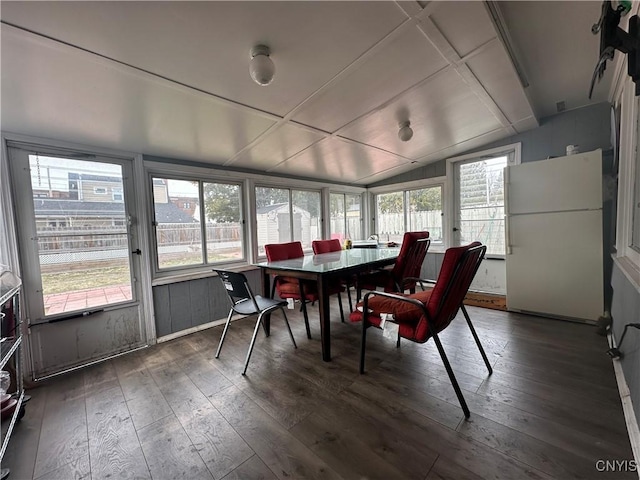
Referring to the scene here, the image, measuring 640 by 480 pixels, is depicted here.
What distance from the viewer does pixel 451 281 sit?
4.83ft

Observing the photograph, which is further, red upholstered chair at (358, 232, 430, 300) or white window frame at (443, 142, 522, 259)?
white window frame at (443, 142, 522, 259)

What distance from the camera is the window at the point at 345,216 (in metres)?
4.85

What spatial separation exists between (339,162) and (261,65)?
240 centimetres

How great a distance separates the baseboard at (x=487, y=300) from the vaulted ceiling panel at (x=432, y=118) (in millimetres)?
2118

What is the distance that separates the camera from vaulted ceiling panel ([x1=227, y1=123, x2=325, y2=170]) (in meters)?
2.59

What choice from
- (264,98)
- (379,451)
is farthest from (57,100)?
(379,451)

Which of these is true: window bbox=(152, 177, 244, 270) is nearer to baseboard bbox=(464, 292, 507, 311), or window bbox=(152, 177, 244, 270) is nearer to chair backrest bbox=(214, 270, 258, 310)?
chair backrest bbox=(214, 270, 258, 310)

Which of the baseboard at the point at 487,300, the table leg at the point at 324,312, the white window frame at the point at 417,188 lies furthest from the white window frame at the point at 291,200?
the baseboard at the point at 487,300

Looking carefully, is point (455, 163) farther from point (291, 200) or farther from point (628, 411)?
point (628, 411)

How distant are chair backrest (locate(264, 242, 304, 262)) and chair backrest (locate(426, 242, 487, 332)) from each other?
1867 mm

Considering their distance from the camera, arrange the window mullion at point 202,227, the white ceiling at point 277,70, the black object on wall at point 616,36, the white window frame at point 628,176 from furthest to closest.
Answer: the window mullion at point 202,227 → the white window frame at point 628,176 → the white ceiling at point 277,70 → the black object on wall at point 616,36

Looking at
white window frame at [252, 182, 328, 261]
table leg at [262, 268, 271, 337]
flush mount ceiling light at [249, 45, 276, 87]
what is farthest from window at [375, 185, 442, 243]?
flush mount ceiling light at [249, 45, 276, 87]

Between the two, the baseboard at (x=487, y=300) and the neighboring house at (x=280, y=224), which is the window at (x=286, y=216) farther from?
the baseboard at (x=487, y=300)

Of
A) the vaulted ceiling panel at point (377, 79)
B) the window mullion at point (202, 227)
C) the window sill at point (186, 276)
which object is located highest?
the vaulted ceiling panel at point (377, 79)
